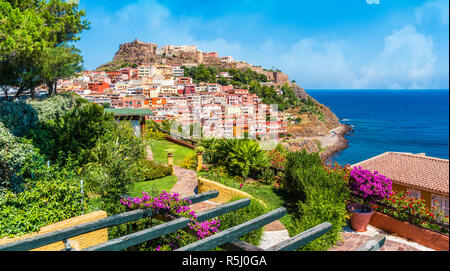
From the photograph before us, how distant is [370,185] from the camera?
5.89 m

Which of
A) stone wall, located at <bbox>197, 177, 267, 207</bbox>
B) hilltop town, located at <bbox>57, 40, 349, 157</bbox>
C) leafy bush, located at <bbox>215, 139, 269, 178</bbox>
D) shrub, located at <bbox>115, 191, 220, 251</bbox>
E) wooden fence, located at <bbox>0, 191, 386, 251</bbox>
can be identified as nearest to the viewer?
wooden fence, located at <bbox>0, 191, 386, 251</bbox>

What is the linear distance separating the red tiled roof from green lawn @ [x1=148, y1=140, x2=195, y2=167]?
7.19 metres

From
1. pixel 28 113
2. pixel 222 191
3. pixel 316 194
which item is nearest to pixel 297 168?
pixel 316 194

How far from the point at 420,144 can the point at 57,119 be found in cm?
5983

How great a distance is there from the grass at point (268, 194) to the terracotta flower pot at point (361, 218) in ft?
3.62

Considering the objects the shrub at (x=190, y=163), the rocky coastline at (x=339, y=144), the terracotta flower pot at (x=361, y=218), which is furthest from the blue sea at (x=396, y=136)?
the terracotta flower pot at (x=361, y=218)

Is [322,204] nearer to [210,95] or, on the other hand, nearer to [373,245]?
[373,245]

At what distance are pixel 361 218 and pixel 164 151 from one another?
31.9 feet

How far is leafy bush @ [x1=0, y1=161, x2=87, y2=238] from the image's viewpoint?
342 centimetres

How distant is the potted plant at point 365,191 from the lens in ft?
18.7

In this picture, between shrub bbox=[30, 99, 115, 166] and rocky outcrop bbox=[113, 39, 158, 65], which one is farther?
rocky outcrop bbox=[113, 39, 158, 65]

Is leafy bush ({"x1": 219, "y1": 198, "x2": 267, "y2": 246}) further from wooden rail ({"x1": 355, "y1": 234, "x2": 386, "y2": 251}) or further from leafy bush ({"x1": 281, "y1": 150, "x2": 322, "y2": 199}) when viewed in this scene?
wooden rail ({"x1": 355, "y1": 234, "x2": 386, "y2": 251})

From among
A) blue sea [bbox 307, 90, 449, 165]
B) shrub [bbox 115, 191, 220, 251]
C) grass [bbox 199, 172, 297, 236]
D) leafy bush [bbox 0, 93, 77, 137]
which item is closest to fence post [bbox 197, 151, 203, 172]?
grass [bbox 199, 172, 297, 236]

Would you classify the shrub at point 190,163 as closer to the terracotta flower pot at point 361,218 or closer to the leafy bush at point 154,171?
the leafy bush at point 154,171
